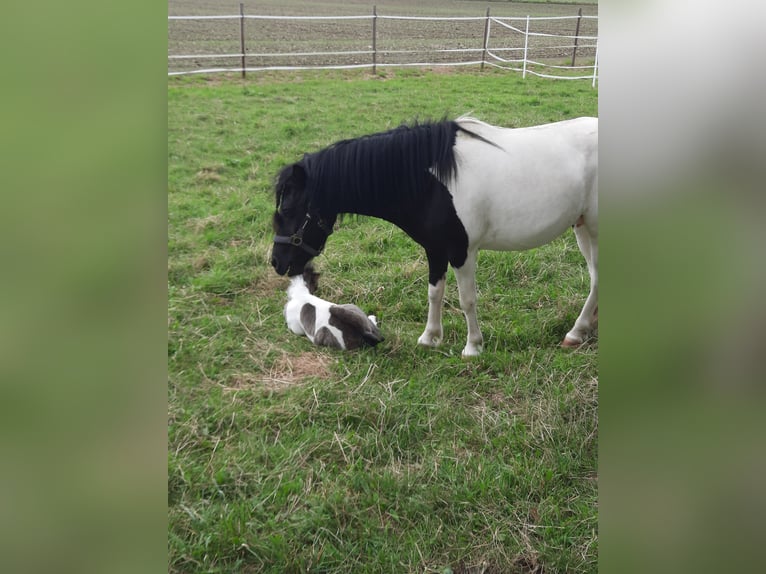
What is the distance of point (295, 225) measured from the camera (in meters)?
2.73

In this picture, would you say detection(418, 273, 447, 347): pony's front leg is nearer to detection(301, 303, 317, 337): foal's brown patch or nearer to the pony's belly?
the pony's belly

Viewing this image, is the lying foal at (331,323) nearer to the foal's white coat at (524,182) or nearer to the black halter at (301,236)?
the black halter at (301,236)

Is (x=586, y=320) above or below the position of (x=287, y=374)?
above

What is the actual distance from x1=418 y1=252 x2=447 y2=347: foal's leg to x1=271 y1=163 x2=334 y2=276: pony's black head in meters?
0.60

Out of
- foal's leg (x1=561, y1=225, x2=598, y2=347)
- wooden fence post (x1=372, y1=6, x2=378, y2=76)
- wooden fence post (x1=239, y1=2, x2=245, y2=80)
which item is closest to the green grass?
foal's leg (x1=561, y1=225, x2=598, y2=347)

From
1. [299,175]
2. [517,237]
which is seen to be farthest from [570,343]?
[299,175]

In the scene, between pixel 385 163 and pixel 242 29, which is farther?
pixel 242 29

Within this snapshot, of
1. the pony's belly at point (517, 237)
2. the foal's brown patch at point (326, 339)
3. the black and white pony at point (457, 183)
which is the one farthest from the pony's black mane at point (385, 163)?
the foal's brown patch at point (326, 339)

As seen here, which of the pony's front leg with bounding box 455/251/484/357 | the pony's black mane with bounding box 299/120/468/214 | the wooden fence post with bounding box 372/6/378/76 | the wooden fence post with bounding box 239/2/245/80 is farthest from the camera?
the wooden fence post with bounding box 239/2/245/80

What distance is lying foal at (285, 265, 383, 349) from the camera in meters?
2.92

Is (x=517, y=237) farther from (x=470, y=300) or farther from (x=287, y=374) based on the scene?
(x=287, y=374)

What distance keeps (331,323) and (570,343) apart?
52.2 inches

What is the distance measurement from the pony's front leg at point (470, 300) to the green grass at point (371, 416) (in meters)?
0.11
